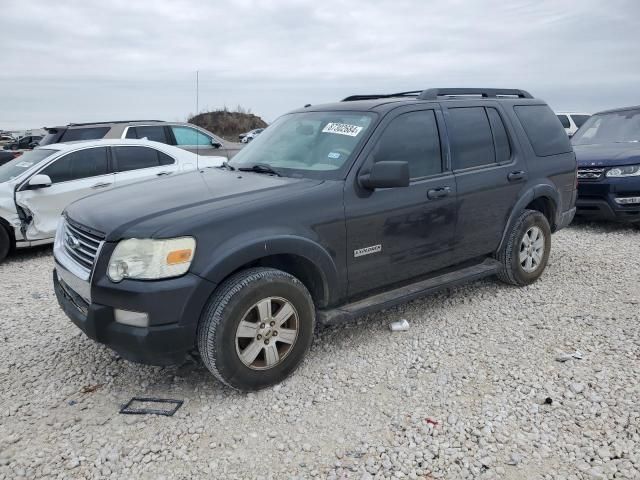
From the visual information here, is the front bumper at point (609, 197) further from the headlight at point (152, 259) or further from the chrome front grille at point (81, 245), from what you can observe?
the chrome front grille at point (81, 245)

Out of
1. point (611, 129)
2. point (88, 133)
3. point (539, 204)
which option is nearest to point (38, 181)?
point (88, 133)

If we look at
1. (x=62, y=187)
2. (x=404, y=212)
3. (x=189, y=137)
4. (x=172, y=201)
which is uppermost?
(x=189, y=137)

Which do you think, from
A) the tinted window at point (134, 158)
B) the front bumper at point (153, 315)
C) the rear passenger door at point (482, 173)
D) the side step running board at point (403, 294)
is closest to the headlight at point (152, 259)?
the front bumper at point (153, 315)

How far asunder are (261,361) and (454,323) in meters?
1.86

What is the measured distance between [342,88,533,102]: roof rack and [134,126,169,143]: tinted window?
6.33m

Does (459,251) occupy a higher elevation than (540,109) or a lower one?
lower

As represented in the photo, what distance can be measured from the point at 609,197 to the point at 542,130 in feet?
10.0

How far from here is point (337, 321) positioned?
366cm

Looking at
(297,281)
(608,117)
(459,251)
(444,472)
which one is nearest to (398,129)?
(459,251)

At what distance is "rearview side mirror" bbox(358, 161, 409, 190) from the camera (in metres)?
3.53

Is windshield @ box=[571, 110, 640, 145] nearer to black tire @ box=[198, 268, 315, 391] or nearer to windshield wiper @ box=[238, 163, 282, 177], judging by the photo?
windshield wiper @ box=[238, 163, 282, 177]

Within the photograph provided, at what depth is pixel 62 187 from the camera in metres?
7.13

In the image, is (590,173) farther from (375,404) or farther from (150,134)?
(150,134)

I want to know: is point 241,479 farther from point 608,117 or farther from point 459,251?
point 608,117
